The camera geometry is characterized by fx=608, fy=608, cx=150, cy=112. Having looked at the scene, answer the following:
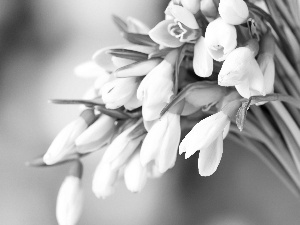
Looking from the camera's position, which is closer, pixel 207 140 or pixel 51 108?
pixel 207 140

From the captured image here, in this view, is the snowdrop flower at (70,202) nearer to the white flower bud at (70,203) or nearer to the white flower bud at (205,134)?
the white flower bud at (70,203)

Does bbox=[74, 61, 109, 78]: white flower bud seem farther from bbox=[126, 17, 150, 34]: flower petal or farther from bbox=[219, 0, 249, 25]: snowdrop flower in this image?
bbox=[219, 0, 249, 25]: snowdrop flower

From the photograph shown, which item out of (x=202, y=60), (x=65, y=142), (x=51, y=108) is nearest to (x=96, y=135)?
(x=65, y=142)

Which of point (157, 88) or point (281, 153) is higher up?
point (157, 88)

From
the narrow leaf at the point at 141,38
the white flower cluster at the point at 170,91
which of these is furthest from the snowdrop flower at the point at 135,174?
the narrow leaf at the point at 141,38

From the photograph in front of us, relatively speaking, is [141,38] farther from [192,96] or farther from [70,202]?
[70,202]

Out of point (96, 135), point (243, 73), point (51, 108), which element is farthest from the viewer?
point (51, 108)

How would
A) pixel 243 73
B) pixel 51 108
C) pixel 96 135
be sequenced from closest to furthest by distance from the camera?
pixel 243 73 < pixel 96 135 < pixel 51 108

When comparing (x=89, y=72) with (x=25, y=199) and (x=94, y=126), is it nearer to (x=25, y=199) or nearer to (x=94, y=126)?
(x=94, y=126)
